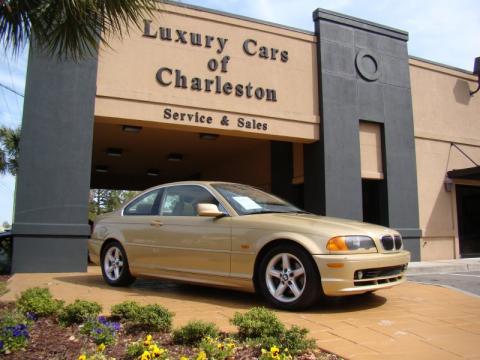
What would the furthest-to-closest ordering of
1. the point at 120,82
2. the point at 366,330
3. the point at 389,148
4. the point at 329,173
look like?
the point at 389,148, the point at 329,173, the point at 120,82, the point at 366,330

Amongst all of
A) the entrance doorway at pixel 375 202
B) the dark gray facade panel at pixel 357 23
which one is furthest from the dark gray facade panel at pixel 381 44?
the entrance doorway at pixel 375 202

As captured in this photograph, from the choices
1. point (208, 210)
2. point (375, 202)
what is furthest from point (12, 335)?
point (375, 202)

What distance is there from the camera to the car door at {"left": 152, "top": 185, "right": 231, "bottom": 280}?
548 cm

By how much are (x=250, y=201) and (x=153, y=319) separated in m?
2.42

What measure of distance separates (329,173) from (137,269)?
6199mm

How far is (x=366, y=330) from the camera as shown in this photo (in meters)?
3.99

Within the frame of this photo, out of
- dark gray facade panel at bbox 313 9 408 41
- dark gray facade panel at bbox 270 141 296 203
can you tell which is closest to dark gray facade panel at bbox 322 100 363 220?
dark gray facade panel at bbox 270 141 296 203

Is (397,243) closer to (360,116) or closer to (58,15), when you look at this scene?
(58,15)

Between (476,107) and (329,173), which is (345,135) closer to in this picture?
(329,173)

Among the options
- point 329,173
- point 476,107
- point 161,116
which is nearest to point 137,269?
point 161,116

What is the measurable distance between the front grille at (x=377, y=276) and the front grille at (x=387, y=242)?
213 millimetres

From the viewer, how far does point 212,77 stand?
10539mm

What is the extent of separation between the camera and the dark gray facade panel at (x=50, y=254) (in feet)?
27.3

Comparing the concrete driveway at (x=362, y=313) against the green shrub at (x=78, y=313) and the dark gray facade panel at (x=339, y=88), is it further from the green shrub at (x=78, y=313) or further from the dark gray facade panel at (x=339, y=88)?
the dark gray facade panel at (x=339, y=88)
